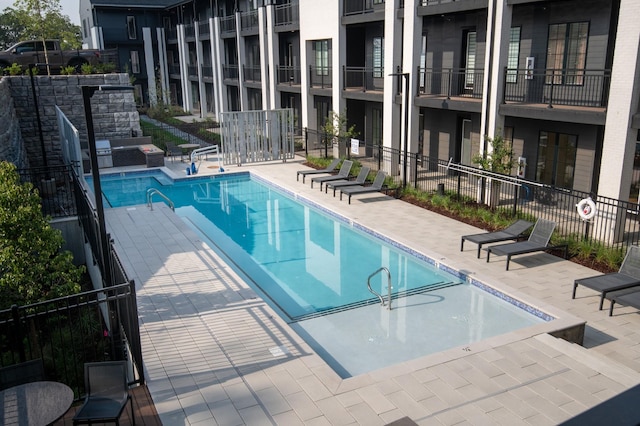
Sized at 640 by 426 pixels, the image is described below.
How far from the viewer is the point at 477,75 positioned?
Answer: 65.8 ft

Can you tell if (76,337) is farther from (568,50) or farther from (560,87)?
(568,50)

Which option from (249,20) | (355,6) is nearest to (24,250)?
(355,6)

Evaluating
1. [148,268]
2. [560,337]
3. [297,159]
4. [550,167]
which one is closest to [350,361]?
[560,337]

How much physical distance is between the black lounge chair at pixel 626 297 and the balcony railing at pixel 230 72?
32465 mm

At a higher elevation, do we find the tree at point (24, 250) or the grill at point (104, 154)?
the tree at point (24, 250)

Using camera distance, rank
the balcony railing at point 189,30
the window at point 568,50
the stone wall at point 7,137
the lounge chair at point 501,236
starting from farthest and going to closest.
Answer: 1. the balcony railing at point 189,30
2. the window at point 568,50
3. the stone wall at point 7,137
4. the lounge chair at point 501,236

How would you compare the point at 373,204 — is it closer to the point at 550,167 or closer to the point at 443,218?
the point at 443,218

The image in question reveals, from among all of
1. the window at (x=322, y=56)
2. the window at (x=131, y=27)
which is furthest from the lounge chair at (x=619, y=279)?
the window at (x=131, y=27)

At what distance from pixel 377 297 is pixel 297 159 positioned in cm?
1571

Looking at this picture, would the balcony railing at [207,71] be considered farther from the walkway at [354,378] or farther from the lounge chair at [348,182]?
the walkway at [354,378]

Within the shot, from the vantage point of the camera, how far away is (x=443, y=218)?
54.2 feet

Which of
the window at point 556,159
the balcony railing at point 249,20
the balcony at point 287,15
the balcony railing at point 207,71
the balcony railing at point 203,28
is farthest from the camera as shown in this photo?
the balcony railing at point 207,71

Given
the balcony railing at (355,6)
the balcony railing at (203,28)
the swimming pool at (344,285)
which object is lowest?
the swimming pool at (344,285)

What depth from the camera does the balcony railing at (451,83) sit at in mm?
20109
